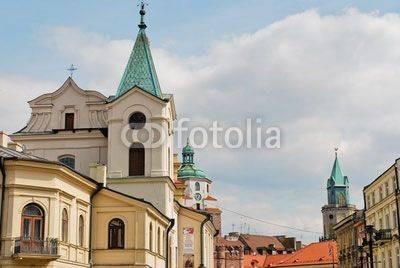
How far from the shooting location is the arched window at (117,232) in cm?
3878

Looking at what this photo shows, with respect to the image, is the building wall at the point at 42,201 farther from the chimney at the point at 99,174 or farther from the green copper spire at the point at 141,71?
the green copper spire at the point at 141,71

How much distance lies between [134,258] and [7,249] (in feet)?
30.1

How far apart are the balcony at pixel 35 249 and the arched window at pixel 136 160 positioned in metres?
19.0

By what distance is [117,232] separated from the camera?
3903 cm

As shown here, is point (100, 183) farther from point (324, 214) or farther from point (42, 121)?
point (324, 214)

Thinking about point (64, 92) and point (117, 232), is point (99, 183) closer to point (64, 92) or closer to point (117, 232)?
point (117, 232)

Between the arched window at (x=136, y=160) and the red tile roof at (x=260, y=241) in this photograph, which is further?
the red tile roof at (x=260, y=241)

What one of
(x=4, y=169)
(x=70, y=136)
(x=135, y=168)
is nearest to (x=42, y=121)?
(x=70, y=136)

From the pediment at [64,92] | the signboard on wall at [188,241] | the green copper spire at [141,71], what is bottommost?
the signboard on wall at [188,241]

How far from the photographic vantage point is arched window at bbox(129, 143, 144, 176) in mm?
50844

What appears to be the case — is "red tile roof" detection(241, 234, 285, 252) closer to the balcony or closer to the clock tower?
the clock tower

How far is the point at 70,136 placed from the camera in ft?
168

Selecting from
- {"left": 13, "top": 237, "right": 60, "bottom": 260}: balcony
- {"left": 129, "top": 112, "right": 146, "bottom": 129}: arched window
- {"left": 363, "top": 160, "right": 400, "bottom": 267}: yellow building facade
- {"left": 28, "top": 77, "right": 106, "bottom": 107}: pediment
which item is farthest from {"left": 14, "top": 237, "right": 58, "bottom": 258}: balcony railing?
{"left": 363, "top": 160, "right": 400, "bottom": 267}: yellow building facade

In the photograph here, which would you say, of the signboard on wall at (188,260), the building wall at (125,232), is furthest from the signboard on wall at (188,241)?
the building wall at (125,232)
